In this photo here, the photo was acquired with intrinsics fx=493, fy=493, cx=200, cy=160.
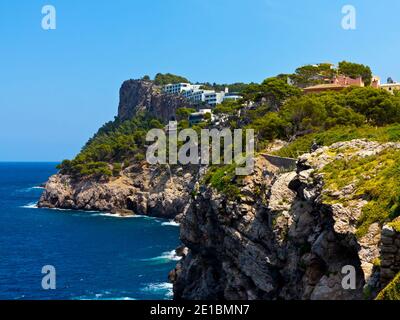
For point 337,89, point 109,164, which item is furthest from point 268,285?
point 109,164

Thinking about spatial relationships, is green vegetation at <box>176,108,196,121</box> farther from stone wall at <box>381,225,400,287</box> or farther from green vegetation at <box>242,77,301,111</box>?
stone wall at <box>381,225,400,287</box>

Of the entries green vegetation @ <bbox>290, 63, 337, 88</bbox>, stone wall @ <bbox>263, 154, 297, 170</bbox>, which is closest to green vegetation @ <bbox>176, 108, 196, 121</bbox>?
green vegetation @ <bbox>290, 63, 337, 88</bbox>

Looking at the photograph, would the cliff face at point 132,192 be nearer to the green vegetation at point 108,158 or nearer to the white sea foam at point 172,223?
the green vegetation at point 108,158

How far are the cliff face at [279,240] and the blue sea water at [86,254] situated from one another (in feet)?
19.1

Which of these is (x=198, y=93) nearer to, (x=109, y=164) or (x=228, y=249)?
(x=109, y=164)

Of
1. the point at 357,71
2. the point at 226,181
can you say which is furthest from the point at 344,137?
the point at 357,71

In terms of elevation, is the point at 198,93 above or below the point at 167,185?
above

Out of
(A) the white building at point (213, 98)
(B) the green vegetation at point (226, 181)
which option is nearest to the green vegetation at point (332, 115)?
(B) the green vegetation at point (226, 181)

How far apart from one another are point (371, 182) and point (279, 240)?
8565 mm

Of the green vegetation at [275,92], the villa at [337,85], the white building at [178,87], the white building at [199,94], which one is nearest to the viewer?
the villa at [337,85]

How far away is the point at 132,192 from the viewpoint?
10556 cm

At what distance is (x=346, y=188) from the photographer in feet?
84.0

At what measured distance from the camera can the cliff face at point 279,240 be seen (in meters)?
23.2

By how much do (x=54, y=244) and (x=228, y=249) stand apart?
40.5 metres
